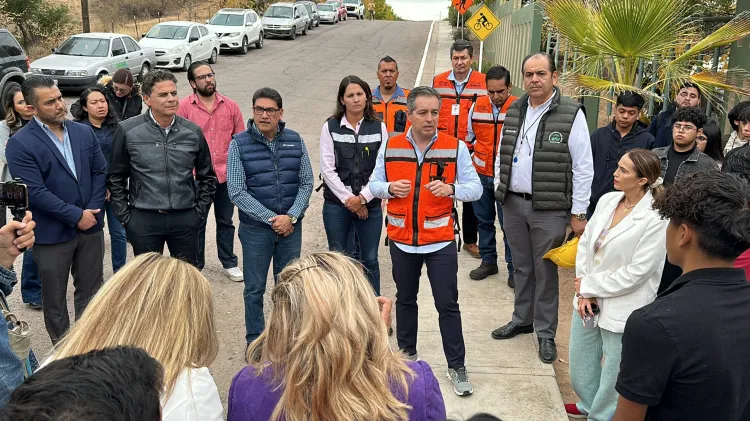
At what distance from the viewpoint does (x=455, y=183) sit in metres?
4.50

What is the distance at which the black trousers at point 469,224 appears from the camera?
7.07m

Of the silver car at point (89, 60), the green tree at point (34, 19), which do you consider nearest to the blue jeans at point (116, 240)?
the silver car at point (89, 60)

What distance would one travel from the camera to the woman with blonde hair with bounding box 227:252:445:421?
6.56 ft

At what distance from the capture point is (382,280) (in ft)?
21.9

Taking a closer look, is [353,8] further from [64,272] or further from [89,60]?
[64,272]

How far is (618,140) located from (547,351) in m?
2.16

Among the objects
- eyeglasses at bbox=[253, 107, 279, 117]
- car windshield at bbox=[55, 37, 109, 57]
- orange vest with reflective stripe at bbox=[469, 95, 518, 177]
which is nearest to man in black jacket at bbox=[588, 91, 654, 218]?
orange vest with reflective stripe at bbox=[469, 95, 518, 177]

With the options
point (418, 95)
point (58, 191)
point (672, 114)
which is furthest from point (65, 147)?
point (672, 114)

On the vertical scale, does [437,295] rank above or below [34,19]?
below

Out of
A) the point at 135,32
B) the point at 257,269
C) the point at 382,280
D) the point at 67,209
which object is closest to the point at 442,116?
the point at 382,280

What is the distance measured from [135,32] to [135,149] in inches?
1317

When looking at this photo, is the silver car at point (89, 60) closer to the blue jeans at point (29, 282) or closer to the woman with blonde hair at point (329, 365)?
the blue jeans at point (29, 282)

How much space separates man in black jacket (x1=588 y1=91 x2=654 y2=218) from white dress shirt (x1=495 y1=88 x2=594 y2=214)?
114 cm

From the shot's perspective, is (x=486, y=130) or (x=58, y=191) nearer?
(x=58, y=191)
